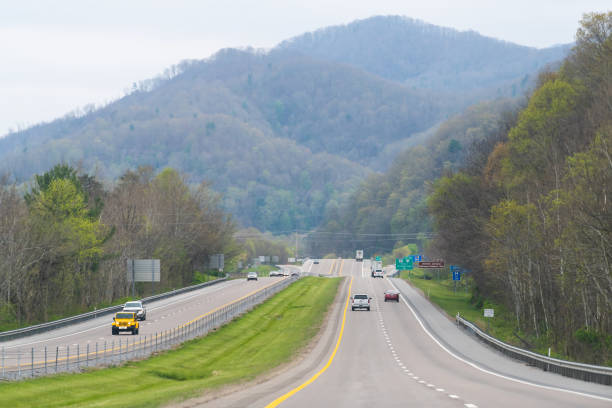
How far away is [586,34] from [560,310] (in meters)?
40.4

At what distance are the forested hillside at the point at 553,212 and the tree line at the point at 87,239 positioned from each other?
3931 cm

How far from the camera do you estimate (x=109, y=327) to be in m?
64.0

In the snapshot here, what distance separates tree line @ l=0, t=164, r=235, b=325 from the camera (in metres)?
73.6

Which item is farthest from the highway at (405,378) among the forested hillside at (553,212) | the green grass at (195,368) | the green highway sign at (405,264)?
the green highway sign at (405,264)

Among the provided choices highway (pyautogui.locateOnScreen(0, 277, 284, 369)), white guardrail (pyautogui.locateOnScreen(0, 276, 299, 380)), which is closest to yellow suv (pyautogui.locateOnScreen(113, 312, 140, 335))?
highway (pyautogui.locateOnScreen(0, 277, 284, 369))

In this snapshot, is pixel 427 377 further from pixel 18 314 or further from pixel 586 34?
pixel 586 34

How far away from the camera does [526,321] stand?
6994 centimetres

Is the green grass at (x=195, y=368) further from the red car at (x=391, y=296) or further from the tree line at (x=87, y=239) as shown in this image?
the tree line at (x=87, y=239)

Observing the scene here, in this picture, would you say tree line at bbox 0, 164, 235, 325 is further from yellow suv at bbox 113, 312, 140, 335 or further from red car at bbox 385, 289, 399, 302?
red car at bbox 385, 289, 399, 302

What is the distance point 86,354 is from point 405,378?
67.5 ft

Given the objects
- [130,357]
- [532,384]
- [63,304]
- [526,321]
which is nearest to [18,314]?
[63,304]

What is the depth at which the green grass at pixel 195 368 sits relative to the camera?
2558 centimetres

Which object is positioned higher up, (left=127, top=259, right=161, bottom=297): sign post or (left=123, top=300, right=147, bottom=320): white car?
(left=127, top=259, right=161, bottom=297): sign post

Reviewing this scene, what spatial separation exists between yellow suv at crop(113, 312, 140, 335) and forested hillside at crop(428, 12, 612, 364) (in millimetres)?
28379
